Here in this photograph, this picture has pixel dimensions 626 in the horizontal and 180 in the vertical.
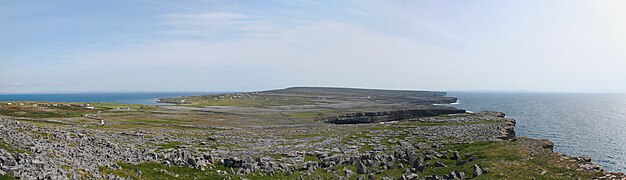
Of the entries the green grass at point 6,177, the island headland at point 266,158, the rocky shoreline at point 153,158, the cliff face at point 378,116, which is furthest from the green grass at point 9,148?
the cliff face at point 378,116

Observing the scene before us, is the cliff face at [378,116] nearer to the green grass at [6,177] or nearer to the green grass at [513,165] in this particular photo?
the green grass at [513,165]

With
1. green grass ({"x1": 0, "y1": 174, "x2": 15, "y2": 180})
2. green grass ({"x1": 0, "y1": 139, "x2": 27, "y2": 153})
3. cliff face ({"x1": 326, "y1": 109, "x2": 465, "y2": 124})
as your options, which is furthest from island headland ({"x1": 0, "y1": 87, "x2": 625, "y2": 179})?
cliff face ({"x1": 326, "y1": 109, "x2": 465, "y2": 124})

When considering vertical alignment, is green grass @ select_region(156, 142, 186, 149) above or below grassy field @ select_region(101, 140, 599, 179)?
above

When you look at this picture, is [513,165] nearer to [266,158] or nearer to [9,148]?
[266,158]

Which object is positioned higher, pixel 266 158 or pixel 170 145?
pixel 170 145

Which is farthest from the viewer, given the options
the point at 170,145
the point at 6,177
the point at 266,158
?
the point at 170,145

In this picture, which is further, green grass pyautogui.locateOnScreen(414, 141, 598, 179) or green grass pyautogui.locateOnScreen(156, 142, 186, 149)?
green grass pyautogui.locateOnScreen(156, 142, 186, 149)

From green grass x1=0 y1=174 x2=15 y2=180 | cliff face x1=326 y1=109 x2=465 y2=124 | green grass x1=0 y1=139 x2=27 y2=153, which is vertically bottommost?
cliff face x1=326 y1=109 x2=465 y2=124

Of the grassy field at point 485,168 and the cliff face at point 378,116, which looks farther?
the cliff face at point 378,116

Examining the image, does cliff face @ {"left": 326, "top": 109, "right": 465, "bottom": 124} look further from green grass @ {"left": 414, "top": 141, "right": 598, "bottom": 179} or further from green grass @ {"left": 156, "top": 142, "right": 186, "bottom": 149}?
→ green grass @ {"left": 414, "top": 141, "right": 598, "bottom": 179}

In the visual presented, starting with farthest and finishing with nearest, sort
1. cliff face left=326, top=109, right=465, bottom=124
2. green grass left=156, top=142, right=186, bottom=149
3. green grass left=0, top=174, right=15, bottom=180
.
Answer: cliff face left=326, top=109, right=465, bottom=124
green grass left=156, top=142, right=186, bottom=149
green grass left=0, top=174, right=15, bottom=180

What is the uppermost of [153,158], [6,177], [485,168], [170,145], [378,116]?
[6,177]

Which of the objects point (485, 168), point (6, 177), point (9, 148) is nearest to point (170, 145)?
point (9, 148)

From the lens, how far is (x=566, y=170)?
37.6 m
